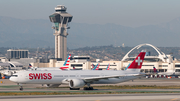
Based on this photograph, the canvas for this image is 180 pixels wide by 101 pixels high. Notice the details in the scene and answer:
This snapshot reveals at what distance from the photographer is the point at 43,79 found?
221 ft

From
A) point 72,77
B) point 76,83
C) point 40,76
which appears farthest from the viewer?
point 72,77

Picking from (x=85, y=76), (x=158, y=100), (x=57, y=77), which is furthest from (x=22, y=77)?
(x=158, y=100)

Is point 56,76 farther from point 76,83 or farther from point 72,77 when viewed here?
point 76,83

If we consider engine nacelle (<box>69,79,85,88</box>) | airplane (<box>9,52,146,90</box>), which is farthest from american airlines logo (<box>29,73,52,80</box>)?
engine nacelle (<box>69,79,85,88</box>)

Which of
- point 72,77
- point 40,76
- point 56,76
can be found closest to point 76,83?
point 72,77

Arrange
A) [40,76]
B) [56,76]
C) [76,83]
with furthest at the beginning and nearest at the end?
[56,76]
[40,76]
[76,83]

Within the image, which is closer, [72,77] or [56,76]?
[56,76]

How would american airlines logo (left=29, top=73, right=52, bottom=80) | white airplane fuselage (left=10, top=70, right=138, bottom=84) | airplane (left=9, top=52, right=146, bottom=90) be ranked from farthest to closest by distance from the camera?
1. american airlines logo (left=29, top=73, right=52, bottom=80)
2. airplane (left=9, top=52, right=146, bottom=90)
3. white airplane fuselage (left=10, top=70, right=138, bottom=84)

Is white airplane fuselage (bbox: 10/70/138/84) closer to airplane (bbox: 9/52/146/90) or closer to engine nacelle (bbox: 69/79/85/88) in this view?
airplane (bbox: 9/52/146/90)

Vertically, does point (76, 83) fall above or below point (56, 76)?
below

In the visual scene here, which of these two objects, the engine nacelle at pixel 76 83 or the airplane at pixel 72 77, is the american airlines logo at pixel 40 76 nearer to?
the airplane at pixel 72 77

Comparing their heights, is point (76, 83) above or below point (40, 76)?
below

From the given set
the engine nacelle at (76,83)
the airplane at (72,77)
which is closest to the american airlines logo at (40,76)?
the airplane at (72,77)

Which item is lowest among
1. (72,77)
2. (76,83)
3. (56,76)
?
(76,83)
